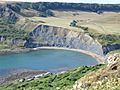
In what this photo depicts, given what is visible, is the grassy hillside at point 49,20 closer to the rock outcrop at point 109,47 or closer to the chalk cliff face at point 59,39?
the rock outcrop at point 109,47

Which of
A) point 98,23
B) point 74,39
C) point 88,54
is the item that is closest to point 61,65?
point 88,54

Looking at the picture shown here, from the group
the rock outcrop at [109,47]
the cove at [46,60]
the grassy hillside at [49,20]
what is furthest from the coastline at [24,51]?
the grassy hillside at [49,20]

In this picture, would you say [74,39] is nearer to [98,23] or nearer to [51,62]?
[98,23]

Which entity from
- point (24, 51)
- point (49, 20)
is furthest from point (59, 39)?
point (24, 51)

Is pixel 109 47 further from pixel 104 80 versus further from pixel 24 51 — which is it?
pixel 104 80

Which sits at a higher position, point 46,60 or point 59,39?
point 59,39

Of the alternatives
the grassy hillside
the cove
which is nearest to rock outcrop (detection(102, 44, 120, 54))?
the grassy hillside
